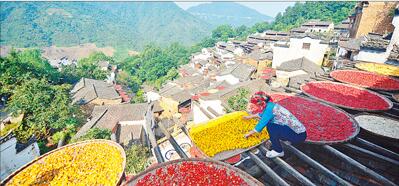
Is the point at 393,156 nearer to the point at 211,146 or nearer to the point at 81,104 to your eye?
the point at 211,146

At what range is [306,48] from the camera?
96.6ft

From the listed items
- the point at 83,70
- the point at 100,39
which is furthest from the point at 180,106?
the point at 100,39

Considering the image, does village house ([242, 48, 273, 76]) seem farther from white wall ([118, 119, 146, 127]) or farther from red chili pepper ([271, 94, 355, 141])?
red chili pepper ([271, 94, 355, 141])

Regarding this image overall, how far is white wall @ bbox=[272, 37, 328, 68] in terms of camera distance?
28.4 metres

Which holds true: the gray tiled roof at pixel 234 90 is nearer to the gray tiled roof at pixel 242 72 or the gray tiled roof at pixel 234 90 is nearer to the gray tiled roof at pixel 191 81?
the gray tiled roof at pixel 242 72

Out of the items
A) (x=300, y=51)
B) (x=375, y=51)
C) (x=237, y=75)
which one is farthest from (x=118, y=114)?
(x=300, y=51)

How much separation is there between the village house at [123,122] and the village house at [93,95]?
3.66 meters

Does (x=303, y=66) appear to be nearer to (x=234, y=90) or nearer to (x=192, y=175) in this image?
(x=234, y=90)

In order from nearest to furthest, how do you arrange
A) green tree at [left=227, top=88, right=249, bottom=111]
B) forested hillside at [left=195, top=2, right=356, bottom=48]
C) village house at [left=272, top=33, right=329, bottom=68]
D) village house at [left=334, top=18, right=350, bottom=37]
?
green tree at [left=227, top=88, right=249, bottom=111] < village house at [left=272, top=33, right=329, bottom=68] < village house at [left=334, top=18, right=350, bottom=37] < forested hillside at [left=195, top=2, right=356, bottom=48]

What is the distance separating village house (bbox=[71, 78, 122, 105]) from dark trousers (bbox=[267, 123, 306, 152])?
1140 inches

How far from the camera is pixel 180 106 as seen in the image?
106 ft

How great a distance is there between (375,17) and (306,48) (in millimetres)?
8065

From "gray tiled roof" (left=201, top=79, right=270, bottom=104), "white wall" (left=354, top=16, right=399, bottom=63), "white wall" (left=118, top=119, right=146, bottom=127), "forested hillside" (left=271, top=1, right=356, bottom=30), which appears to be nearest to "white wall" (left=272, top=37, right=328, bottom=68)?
"gray tiled roof" (left=201, top=79, right=270, bottom=104)

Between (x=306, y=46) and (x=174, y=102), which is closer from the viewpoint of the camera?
(x=306, y=46)
